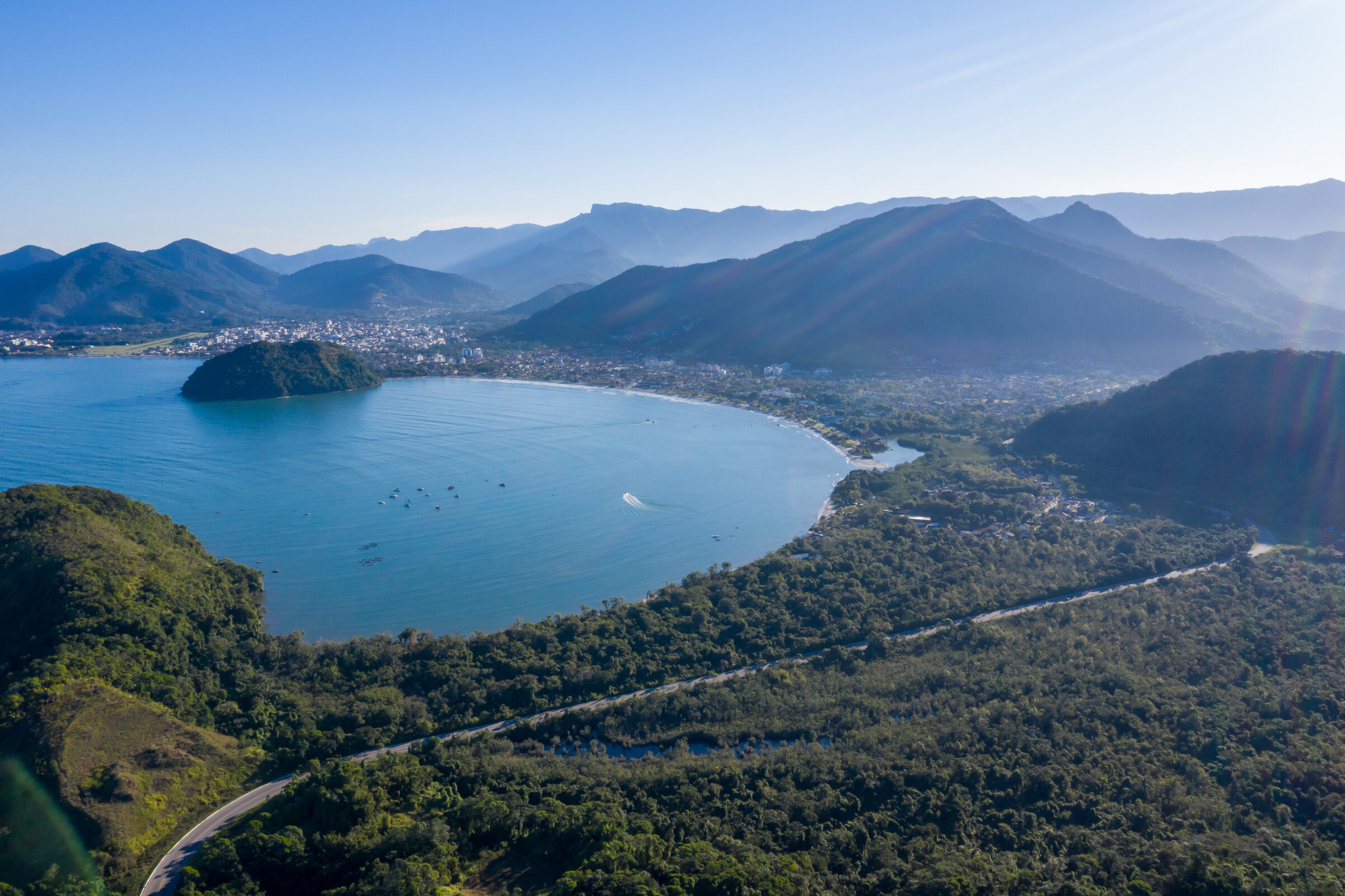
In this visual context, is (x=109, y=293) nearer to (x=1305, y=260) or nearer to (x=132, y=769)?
(x=132, y=769)

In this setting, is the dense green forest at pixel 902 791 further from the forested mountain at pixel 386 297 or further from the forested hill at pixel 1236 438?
the forested mountain at pixel 386 297

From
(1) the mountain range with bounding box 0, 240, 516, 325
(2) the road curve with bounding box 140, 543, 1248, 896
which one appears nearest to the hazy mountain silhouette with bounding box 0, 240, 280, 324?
(1) the mountain range with bounding box 0, 240, 516, 325

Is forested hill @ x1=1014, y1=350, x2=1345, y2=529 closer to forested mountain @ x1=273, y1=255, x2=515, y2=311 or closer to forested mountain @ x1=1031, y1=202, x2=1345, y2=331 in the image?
forested mountain @ x1=1031, y1=202, x2=1345, y2=331

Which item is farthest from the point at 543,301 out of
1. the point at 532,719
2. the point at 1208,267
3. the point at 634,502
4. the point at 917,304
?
the point at 532,719

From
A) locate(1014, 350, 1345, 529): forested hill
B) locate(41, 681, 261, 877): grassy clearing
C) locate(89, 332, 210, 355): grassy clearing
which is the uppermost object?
locate(89, 332, 210, 355): grassy clearing

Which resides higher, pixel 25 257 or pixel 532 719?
pixel 25 257

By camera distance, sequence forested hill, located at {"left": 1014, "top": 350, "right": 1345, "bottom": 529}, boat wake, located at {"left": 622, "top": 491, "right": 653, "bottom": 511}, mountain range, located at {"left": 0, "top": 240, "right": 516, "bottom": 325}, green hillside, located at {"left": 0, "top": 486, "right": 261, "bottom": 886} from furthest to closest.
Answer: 1. mountain range, located at {"left": 0, "top": 240, "right": 516, "bottom": 325}
2. boat wake, located at {"left": 622, "top": 491, "right": 653, "bottom": 511}
3. forested hill, located at {"left": 1014, "top": 350, "right": 1345, "bottom": 529}
4. green hillside, located at {"left": 0, "top": 486, "right": 261, "bottom": 886}
